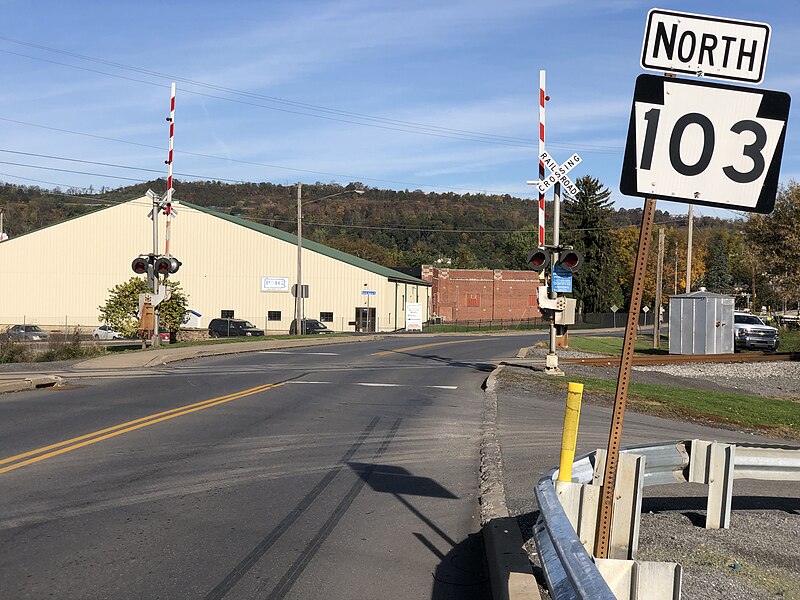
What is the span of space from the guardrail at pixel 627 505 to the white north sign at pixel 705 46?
2.73 m

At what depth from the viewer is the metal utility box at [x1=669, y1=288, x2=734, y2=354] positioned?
38500mm

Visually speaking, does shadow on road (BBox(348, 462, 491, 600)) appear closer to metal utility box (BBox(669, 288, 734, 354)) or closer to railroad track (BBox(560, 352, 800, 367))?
railroad track (BBox(560, 352, 800, 367))

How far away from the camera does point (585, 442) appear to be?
12609 millimetres

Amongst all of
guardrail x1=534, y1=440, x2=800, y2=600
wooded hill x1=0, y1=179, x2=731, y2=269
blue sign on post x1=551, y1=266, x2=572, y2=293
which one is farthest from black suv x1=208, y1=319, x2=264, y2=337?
wooded hill x1=0, y1=179, x2=731, y2=269

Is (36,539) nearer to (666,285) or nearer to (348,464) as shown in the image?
(348,464)

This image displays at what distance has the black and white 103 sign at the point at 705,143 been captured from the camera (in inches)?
201

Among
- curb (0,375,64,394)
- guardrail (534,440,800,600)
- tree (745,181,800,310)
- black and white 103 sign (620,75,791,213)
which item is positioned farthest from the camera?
tree (745,181,800,310)

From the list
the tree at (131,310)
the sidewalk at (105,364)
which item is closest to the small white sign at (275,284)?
the tree at (131,310)

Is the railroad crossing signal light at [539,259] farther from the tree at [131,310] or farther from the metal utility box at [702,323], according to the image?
the tree at [131,310]

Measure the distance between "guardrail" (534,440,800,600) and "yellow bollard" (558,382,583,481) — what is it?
0.33ft

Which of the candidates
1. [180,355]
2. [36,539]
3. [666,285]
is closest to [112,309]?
[180,355]

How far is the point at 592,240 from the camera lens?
93562 mm

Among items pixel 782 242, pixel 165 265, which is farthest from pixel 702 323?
pixel 165 265

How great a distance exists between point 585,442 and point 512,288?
8875 cm
